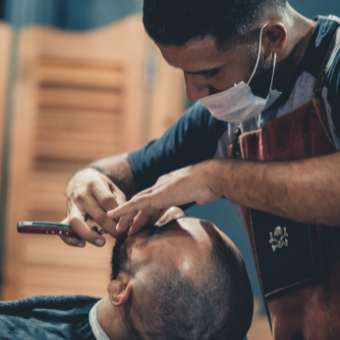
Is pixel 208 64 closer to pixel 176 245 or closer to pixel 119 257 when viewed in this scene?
pixel 176 245

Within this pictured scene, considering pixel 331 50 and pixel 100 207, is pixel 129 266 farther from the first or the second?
pixel 331 50

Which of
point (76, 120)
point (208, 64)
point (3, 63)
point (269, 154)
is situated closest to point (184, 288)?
point (269, 154)

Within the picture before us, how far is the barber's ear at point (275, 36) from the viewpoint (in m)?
1.32

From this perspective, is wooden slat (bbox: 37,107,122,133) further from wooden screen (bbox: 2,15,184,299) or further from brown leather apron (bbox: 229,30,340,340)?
brown leather apron (bbox: 229,30,340,340)

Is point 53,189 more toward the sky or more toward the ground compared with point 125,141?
more toward the ground

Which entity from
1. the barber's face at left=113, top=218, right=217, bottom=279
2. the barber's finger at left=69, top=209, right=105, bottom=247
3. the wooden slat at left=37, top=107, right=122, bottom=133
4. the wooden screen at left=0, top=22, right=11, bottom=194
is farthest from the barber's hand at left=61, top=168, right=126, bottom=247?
the wooden screen at left=0, top=22, right=11, bottom=194

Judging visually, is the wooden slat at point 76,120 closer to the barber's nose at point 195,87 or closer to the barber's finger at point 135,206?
the barber's nose at point 195,87

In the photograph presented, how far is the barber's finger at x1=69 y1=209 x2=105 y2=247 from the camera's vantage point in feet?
4.64

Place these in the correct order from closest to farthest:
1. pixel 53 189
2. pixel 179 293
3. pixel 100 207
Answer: pixel 179 293
pixel 100 207
pixel 53 189

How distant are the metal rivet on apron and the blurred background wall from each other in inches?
78.2

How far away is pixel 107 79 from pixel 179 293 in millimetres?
2492

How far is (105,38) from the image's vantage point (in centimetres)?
338

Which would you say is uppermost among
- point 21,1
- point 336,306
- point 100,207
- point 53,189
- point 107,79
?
point 21,1

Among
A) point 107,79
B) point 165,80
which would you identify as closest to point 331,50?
point 165,80
